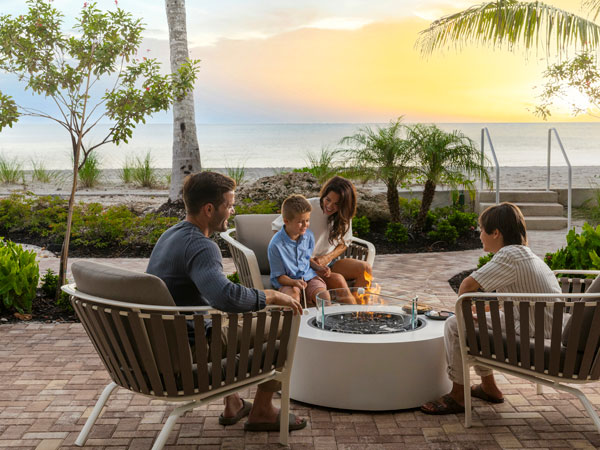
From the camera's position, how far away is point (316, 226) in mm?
5559

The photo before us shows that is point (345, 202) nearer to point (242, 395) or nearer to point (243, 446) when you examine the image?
point (242, 395)

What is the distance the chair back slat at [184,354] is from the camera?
2787mm

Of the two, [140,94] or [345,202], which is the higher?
[140,94]

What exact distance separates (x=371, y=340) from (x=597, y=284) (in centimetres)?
121

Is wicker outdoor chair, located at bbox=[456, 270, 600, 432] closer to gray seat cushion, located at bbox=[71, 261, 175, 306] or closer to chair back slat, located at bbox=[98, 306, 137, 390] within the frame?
gray seat cushion, located at bbox=[71, 261, 175, 306]

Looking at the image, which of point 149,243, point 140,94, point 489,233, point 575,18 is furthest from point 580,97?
point 489,233

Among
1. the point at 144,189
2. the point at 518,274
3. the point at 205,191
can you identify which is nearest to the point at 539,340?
the point at 518,274

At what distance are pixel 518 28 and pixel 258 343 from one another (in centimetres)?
812

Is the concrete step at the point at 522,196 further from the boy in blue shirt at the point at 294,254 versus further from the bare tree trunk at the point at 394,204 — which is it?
the boy in blue shirt at the point at 294,254

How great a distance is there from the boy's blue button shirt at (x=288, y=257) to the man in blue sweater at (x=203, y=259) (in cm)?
159

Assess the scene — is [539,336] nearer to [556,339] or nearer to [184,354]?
[556,339]

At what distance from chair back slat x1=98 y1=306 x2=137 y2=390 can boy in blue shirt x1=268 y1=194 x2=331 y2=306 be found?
1.86m

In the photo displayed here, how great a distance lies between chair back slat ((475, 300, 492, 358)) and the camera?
3.24 m

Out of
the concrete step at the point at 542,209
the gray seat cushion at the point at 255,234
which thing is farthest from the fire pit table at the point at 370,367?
the concrete step at the point at 542,209
